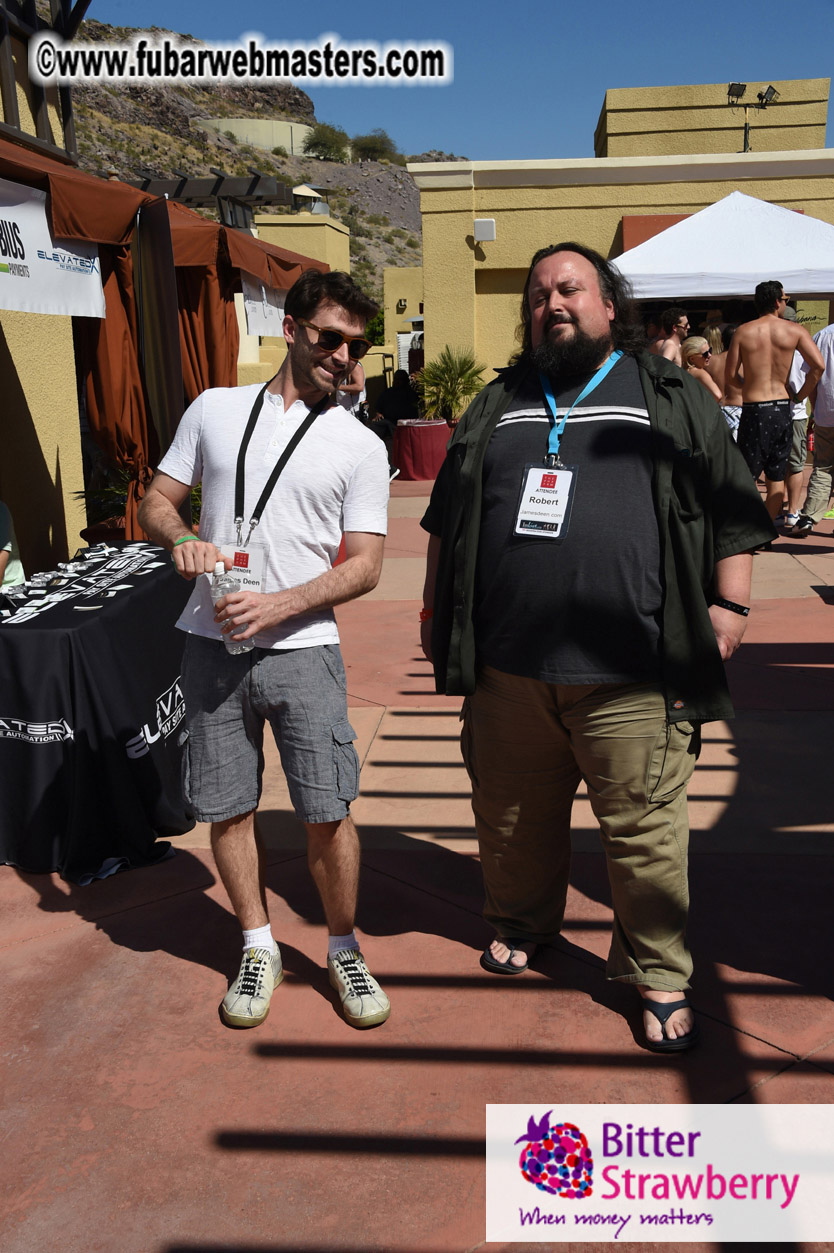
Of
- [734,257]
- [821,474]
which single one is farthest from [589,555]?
[734,257]

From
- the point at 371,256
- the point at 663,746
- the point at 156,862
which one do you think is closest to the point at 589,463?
the point at 663,746

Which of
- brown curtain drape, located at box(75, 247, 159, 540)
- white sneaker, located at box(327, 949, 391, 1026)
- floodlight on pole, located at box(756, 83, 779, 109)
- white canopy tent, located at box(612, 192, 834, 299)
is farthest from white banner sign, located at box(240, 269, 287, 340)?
floodlight on pole, located at box(756, 83, 779, 109)

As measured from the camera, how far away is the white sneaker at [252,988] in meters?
2.81

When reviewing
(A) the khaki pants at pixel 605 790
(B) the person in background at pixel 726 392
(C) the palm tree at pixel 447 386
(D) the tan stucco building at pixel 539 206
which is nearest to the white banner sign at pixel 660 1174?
(A) the khaki pants at pixel 605 790

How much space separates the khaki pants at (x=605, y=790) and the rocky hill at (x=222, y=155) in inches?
1986

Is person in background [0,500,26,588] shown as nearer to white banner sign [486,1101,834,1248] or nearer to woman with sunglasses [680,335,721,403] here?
white banner sign [486,1101,834,1248]

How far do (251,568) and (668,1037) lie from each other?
1614 mm

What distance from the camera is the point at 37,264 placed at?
4945 mm

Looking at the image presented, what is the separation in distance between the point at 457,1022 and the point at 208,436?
1.74 meters

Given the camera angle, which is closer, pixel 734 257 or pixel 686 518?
pixel 686 518

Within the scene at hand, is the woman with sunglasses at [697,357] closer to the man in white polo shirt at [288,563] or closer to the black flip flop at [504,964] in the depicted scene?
the man in white polo shirt at [288,563]

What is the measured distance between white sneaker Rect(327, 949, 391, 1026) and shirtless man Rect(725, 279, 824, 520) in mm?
6589

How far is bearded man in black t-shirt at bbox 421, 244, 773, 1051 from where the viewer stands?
8.26 ft

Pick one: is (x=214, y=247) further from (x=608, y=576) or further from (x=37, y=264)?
(x=608, y=576)
